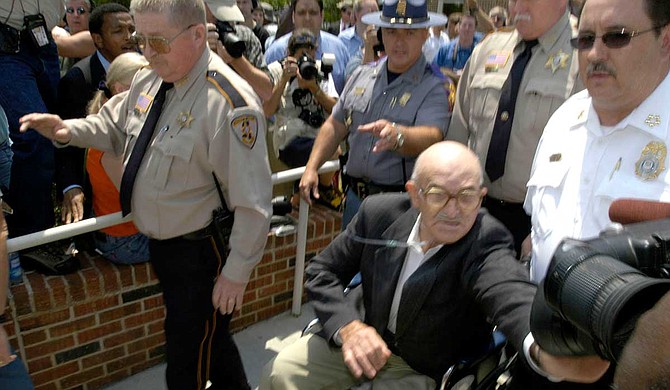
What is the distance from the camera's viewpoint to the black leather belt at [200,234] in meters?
2.23

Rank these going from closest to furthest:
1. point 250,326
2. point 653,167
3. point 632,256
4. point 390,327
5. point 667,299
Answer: point 667,299, point 632,256, point 653,167, point 390,327, point 250,326

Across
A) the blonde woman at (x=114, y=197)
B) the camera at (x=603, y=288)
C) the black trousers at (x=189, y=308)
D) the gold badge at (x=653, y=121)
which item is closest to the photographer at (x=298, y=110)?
the blonde woman at (x=114, y=197)

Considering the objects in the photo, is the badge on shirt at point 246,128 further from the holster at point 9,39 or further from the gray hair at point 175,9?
the holster at point 9,39

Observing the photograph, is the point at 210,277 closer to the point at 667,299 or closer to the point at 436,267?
the point at 436,267

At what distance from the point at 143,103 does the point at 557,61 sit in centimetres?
174

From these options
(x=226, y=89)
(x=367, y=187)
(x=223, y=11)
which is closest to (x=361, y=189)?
(x=367, y=187)

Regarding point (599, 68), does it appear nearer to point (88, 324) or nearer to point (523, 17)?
point (523, 17)

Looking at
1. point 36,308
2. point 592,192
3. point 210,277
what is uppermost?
point 592,192

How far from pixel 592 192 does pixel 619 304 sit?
2.88ft

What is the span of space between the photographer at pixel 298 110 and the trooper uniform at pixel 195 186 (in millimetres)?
1308

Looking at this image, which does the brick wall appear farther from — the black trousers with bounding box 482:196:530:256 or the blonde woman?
the black trousers with bounding box 482:196:530:256

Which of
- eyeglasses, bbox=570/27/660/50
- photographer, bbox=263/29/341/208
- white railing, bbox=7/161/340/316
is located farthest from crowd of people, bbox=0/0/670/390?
photographer, bbox=263/29/341/208

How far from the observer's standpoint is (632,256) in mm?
1034

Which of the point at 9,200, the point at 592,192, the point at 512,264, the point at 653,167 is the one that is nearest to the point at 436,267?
the point at 512,264
